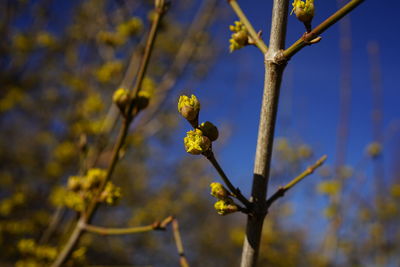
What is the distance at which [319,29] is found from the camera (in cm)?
75

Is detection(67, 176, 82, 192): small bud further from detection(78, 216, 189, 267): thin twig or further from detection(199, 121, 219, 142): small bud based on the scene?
detection(199, 121, 219, 142): small bud

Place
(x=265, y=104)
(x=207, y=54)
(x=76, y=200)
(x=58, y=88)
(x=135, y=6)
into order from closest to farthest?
(x=265, y=104)
(x=76, y=200)
(x=135, y=6)
(x=207, y=54)
(x=58, y=88)

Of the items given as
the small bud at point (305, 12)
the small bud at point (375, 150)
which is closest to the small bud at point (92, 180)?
the small bud at point (305, 12)

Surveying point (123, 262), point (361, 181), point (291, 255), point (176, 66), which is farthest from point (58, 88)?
point (361, 181)

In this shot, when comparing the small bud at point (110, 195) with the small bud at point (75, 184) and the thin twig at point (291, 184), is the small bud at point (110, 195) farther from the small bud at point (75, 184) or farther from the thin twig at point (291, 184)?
the thin twig at point (291, 184)

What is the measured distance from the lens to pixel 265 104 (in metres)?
0.86

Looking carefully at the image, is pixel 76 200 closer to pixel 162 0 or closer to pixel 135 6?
pixel 162 0

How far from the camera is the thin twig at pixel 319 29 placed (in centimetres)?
67

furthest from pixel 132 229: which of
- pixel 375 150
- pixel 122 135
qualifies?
pixel 375 150

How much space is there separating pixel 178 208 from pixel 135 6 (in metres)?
6.10

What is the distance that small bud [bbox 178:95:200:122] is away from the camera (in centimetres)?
86

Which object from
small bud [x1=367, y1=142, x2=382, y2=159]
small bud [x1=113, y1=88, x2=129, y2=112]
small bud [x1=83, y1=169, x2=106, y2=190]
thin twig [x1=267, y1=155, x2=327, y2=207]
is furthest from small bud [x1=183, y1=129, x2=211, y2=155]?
small bud [x1=367, y1=142, x2=382, y2=159]

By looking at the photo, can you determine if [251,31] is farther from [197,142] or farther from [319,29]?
[197,142]

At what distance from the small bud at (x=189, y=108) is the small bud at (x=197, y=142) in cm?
4
